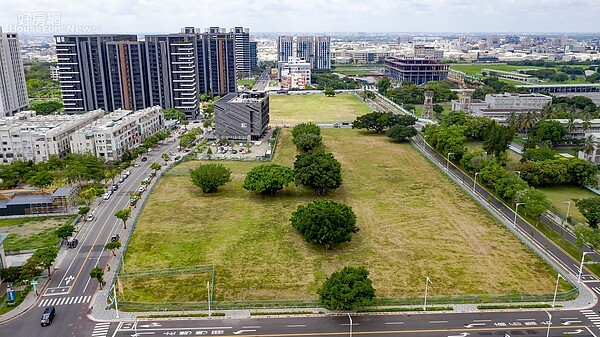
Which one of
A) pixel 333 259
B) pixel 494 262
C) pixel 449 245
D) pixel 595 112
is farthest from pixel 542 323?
pixel 595 112

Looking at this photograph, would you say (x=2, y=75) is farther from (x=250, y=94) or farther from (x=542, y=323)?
(x=542, y=323)

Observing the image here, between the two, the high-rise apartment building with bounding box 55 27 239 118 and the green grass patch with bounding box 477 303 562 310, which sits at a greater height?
the high-rise apartment building with bounding box 55 27 239 118

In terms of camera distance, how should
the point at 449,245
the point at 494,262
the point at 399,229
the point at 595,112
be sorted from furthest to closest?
the point at 595,112, the point at 399,229, the point at 449,245, the point at 494,262

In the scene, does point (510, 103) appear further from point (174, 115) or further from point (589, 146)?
point (174, 115)

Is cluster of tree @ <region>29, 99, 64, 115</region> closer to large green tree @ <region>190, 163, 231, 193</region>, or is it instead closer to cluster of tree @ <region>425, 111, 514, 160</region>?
large green tree @ <region>190, 163, 231, 193</region>

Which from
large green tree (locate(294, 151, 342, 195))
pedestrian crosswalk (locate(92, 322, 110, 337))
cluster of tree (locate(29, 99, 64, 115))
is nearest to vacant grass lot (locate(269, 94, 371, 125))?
large green tree (locate(294, 151, 342, 195))

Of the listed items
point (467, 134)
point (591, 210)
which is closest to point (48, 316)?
point (591, 210)
